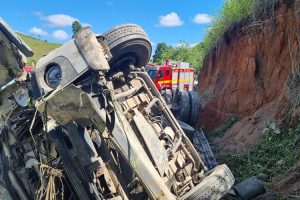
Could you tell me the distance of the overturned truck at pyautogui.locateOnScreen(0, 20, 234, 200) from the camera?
11.6 feet

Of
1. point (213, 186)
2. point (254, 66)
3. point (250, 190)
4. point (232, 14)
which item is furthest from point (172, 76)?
point (213, 186)

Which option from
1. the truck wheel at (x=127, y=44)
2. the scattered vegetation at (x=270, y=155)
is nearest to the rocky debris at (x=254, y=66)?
the scattered vegetation at (x=270, y=155)

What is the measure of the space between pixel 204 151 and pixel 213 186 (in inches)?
111

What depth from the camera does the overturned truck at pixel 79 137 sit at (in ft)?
11.6

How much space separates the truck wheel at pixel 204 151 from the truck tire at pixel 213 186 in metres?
1.64

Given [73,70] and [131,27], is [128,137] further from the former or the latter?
[131,27]

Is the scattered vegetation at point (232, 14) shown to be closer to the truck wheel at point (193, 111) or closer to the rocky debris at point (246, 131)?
the rocky debris at point (246, 131)

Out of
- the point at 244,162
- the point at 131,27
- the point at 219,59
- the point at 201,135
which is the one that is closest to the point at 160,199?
the point at 131,27

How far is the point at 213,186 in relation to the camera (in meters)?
4.57

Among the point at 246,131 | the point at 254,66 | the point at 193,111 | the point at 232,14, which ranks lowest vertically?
the point at 246,131

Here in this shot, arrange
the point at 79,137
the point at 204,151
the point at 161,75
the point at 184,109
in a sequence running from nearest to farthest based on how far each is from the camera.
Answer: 1. the point at 79,137
2. the point at 204,151
3. the point at 184,109
4. the point at 161,75

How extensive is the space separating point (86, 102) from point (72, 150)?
2.27ft

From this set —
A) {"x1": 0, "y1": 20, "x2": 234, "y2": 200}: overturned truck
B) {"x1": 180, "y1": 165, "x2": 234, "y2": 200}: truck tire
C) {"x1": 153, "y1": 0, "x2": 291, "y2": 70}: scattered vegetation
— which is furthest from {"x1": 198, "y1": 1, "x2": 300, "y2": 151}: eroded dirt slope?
{"x1": 0, "y1": 20, "x2": 234, "y2": 200}: overturned truck

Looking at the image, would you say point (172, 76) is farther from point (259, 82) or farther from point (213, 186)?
point (213, 186)
